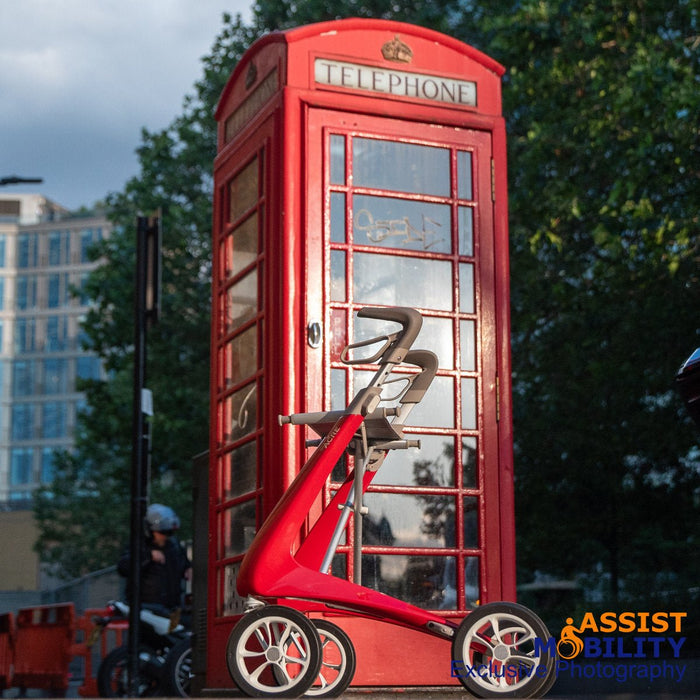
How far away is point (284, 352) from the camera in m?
5.70

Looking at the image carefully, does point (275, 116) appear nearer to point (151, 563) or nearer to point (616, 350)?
point (151, 563)

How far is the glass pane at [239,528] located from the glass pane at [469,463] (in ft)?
3.29

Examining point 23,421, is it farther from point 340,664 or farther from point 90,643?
point 340,664

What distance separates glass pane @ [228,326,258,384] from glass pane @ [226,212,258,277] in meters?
0.36

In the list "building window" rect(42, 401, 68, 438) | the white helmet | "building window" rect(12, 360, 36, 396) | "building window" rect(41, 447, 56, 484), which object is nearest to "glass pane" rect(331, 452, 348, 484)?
the white helmet

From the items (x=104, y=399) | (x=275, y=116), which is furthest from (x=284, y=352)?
(x=104, y=399)

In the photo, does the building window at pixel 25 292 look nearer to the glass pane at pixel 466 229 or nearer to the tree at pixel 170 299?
the tree at pixel 170 299

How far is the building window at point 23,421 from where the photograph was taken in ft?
262

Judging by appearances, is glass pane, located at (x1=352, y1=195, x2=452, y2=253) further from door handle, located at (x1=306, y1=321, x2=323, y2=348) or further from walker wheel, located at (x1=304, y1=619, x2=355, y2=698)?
walker wheel, located at (x1=304, y1=619, x2=355, y2=698)

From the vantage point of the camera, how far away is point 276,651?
13.2ft

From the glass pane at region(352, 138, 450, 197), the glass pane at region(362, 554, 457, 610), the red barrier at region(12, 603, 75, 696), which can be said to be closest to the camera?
the glass pane at region(362, 554, 457, 610)

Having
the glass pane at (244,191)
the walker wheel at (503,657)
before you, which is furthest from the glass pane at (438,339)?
the walker wheel at (503,657)

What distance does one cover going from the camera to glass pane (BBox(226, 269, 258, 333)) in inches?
243

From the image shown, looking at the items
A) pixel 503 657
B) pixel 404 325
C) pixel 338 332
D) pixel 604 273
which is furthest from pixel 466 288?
pixel 604 273
